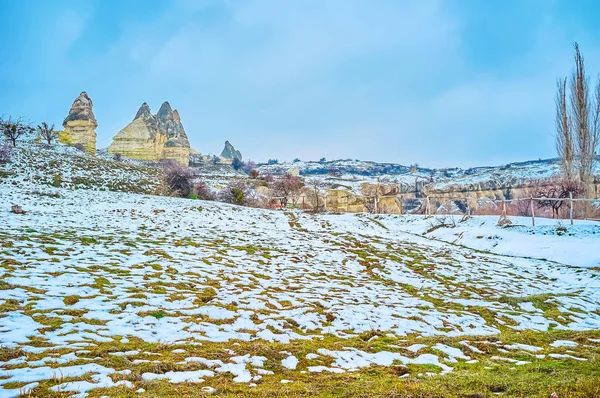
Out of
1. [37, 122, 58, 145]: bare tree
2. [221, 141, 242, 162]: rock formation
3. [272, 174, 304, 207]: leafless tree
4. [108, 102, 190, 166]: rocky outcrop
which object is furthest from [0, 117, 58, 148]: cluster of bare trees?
[221, 141, 242, 162]: rock formation

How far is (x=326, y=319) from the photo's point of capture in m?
6.62

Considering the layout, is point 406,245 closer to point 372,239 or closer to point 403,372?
point 372,239

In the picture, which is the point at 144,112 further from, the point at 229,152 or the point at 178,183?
the point at 229,152

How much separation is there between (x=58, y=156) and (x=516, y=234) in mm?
40432

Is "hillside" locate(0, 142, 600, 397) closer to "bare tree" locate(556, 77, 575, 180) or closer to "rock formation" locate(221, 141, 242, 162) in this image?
"bare tree" locate(556, 77, 575, 180)

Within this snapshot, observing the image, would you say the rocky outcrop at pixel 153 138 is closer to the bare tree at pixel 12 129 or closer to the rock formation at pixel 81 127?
the rock formation at pixel 81 127

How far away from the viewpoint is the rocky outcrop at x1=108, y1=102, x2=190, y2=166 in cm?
6669

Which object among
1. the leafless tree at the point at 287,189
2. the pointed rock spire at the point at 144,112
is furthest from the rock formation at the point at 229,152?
the leafless tree at the point at 287,189

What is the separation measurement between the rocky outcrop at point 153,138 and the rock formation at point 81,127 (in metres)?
9.94

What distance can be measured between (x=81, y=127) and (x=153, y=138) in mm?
14666

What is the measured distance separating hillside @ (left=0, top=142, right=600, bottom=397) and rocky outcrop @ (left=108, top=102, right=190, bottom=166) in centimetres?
5351

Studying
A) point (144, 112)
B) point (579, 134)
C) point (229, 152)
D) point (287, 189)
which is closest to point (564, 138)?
point (579, 134)

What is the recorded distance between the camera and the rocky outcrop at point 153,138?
66.7 meters

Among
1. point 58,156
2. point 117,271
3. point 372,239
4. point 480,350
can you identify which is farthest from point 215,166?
point 480,350
